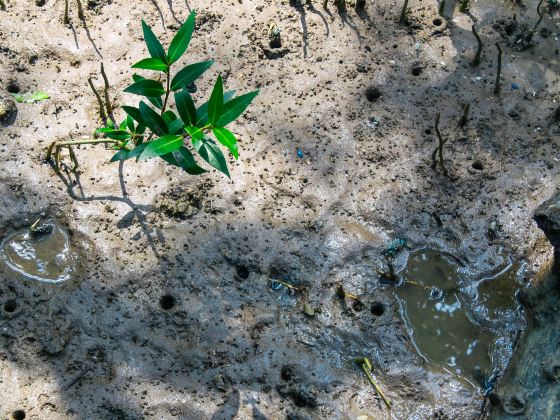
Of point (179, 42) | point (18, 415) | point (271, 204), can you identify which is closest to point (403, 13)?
point (271, 204)

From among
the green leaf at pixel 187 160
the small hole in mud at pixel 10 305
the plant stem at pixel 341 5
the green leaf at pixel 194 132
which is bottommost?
the small hole in mud at pixel 10 305

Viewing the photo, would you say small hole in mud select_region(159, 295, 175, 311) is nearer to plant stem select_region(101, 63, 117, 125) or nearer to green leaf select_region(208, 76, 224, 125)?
green leaf select_region(208, 76, 224, 125)

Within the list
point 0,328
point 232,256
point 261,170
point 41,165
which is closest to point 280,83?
point 261,170

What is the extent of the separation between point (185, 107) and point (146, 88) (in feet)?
1.06

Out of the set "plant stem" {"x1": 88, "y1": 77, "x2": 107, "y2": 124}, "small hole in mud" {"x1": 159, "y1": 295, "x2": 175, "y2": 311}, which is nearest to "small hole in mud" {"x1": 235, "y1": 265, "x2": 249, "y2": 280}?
"small hole in mud" {"x1": 159, "y1": 295, "x2": 175, "y2": 311}

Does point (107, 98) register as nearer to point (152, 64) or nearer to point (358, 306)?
point (152, 64)

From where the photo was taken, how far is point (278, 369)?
419cm

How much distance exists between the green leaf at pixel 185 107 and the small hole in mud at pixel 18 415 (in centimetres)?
190

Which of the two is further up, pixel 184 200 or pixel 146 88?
pixel 146 88

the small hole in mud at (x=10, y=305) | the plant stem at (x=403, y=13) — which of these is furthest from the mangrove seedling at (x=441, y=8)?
the small hole in mud at (x=10, y=305)

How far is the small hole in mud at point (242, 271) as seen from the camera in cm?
446

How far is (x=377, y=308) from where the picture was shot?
4.42 metres

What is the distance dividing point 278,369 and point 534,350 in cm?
146

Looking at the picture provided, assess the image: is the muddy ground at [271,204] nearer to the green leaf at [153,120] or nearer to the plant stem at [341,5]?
the plant stem at [341,5]
